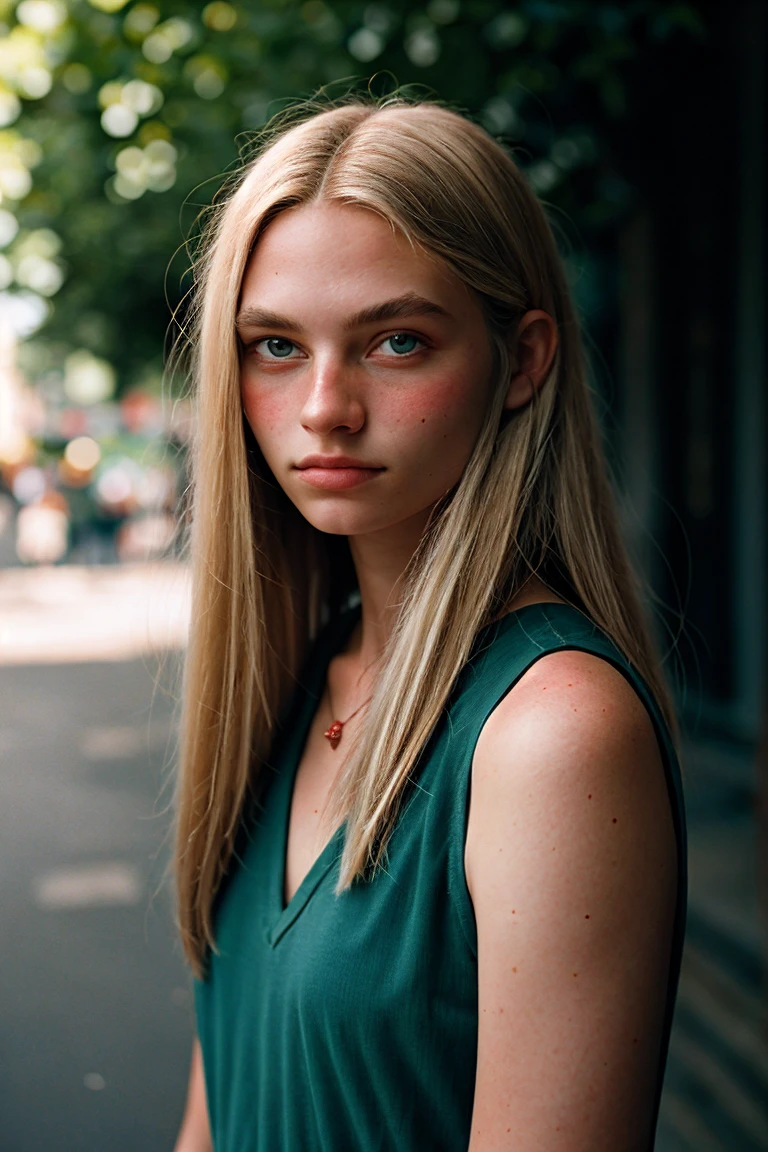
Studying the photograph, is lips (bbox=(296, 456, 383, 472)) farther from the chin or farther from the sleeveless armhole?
the sleeveless armhole

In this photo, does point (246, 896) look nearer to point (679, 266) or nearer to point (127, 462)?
point (679, 266)

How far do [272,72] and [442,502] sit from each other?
2.79m

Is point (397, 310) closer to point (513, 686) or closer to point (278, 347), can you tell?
point (278, 347)

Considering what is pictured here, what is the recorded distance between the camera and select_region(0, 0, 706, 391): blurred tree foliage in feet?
10.9

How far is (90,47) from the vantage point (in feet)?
11.5

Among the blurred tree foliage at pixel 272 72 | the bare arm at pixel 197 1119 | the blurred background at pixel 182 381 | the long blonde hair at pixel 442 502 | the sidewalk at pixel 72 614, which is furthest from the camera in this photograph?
the sidewalk at pixel 72 614

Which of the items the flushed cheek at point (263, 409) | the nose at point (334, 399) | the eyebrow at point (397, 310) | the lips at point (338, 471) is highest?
the eyebrow at point (397, 310)

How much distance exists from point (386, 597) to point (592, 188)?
3.37 meters

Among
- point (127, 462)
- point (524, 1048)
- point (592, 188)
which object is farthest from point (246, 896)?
point (127, 462)

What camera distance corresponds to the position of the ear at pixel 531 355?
1.23 metres

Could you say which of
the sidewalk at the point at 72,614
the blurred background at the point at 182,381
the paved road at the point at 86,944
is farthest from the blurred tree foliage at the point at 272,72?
the sidewalk at the point at 72,614

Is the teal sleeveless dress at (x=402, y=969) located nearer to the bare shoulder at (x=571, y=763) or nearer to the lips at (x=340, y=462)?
the bare shoulder at (x=571, y=763)

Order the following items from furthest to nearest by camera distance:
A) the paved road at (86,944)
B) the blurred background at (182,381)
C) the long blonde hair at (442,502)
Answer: the blurred background at (182,381)
the paved road at (86,944)
the long blonde hair at (442,502)

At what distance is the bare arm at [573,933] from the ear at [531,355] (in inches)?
15.2
